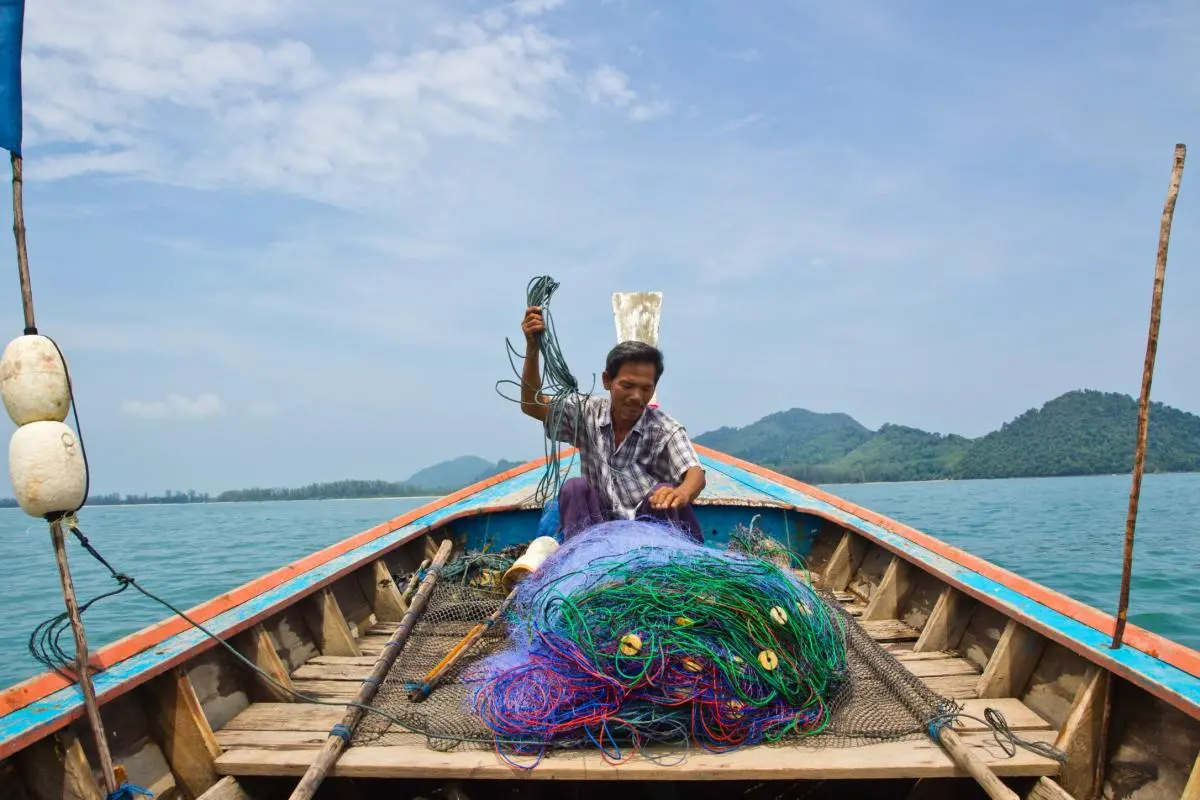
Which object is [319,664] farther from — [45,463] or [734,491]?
[734,491]

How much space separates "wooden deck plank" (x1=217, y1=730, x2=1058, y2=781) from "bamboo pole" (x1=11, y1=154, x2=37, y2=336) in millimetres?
1443

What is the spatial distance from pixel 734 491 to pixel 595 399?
2.54m

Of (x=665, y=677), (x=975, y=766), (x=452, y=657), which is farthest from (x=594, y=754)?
(x=975, y=766)

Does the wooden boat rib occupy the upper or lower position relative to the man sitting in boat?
lower

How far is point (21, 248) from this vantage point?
81.1 inches

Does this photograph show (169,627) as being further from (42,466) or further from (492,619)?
(492,619)

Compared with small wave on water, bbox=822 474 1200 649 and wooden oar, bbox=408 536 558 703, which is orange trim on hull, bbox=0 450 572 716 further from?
small wave on water, bbox=822 474 1200 649

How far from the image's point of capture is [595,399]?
13.0 feet

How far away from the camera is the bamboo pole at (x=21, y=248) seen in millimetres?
2055

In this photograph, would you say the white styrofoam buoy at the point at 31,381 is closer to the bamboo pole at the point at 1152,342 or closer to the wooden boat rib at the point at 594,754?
the wooden boat rib at the point at 594,754

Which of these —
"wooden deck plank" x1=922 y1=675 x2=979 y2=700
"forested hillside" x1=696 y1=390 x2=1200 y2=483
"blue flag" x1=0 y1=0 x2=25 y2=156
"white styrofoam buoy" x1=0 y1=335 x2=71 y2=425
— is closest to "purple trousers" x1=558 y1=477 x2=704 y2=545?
"wooden deck plank" x1=922 y1=675 x2=979 y2=700

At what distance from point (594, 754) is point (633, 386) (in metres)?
1.85

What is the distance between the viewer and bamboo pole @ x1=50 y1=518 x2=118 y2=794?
194 cm

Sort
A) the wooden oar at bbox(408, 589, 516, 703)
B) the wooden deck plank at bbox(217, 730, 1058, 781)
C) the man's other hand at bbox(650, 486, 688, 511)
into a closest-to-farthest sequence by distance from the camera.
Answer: the wooden deck plank at bbox(217, 730, 1058, 781), the wooden oar at bbox(408, 589, 516, 703), the man's other hand at bbox(650, 486, 688, 511)
